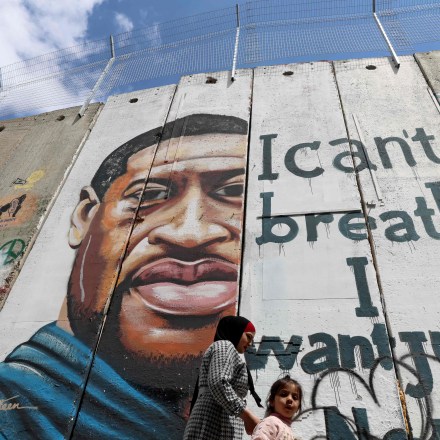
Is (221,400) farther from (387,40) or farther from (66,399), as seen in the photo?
(387,40)

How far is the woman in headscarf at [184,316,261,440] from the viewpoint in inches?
102

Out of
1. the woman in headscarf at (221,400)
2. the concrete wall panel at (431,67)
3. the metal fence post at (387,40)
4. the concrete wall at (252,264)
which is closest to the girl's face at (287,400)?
the woman in headscarf at (221,400)

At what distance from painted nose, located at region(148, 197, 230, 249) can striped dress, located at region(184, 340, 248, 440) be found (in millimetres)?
2619

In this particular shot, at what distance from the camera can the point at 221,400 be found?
8.43 ft

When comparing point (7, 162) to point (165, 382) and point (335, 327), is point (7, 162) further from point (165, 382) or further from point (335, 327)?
point (335, 327)

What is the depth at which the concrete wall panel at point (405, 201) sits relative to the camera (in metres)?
4.05

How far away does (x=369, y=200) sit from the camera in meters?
5.29

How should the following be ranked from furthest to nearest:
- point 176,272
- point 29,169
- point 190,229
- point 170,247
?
point 29,169 < point 190,229 < point 170,247 < point 176,272

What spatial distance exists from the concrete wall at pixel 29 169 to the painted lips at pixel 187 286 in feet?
5.44

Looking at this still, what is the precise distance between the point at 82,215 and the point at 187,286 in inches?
73.6

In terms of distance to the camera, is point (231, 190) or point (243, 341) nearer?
point (243, 341)
